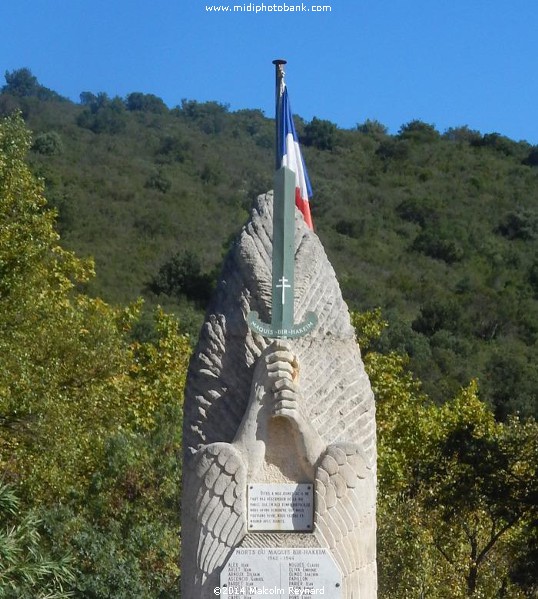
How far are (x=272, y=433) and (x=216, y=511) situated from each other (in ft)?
2.11

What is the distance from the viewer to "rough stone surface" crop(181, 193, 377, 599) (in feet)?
29.9

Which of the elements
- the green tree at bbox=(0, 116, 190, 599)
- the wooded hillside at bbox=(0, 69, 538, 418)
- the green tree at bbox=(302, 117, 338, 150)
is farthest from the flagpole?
the green tree at bbox=(302, 117, 338, 150)

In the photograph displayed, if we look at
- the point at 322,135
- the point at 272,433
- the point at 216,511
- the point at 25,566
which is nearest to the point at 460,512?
the point at 25,566

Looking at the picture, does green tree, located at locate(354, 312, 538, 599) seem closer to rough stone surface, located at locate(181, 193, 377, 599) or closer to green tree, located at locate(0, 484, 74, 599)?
green tree, located at locate(0, 484, 74, 599)

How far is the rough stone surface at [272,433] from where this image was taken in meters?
9.10

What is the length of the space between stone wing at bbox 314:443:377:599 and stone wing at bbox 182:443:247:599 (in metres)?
0.53

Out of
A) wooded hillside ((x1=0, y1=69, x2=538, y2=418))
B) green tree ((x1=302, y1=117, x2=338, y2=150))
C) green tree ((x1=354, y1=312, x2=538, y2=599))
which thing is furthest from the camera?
green tree ((x1=302, y1=117, x2=338, y2=150))

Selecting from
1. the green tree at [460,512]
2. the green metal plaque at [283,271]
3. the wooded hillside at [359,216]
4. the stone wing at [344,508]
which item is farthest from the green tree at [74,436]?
the wooded hillside at [359,216]

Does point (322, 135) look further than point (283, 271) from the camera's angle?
Yes

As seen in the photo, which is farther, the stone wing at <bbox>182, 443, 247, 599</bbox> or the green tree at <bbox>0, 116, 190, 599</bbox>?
the green tree at <bbox>0, 116, 190, 599</bbox>

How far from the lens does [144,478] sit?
57.0ft

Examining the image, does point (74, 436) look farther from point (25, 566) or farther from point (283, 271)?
point (283, 271)

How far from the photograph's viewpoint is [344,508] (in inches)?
359

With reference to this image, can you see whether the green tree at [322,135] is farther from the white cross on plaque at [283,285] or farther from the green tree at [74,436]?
the white cross on plaque at [283,285]
